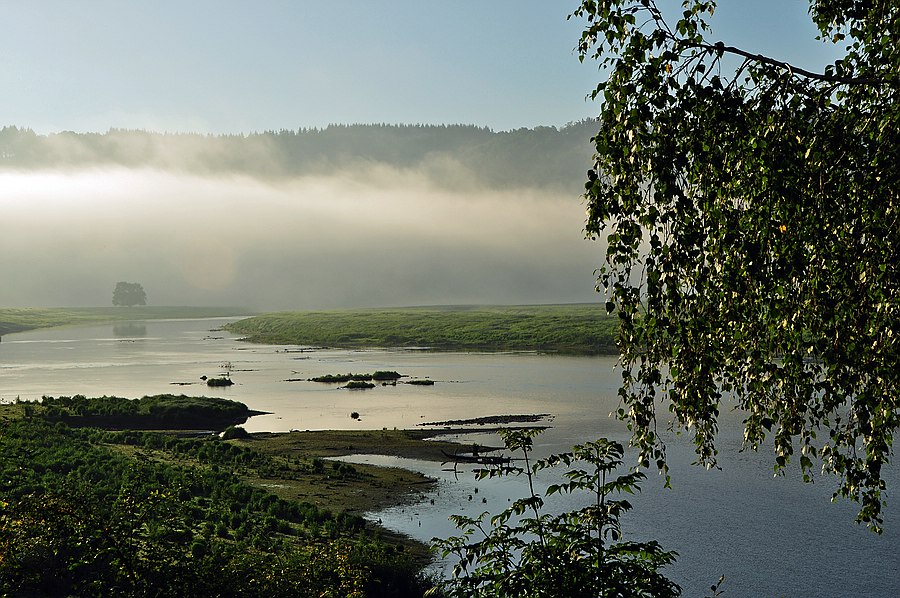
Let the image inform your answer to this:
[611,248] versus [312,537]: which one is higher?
[611,248]

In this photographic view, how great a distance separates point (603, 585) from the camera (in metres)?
8.27

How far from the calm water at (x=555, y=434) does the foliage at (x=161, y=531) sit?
4.42m

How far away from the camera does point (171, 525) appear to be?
13.7m

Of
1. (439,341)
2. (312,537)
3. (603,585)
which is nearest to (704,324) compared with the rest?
(603,585)

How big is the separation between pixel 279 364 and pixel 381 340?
179 feet

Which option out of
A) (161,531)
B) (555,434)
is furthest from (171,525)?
(555,434)

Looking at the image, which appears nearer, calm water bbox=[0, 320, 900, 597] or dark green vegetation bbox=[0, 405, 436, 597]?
dark green vegetation bbox=[0, 405, 436, 597]

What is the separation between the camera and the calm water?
23125 millimetres

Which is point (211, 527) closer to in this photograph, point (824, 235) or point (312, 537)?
point (312, 537)

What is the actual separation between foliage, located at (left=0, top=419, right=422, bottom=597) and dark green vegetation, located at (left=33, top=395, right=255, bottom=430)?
8.24 meters

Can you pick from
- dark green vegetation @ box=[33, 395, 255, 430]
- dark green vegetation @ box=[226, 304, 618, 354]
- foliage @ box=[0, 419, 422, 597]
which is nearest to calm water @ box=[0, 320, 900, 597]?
dark green vegetation @ box=[33, 395, 255, 430]

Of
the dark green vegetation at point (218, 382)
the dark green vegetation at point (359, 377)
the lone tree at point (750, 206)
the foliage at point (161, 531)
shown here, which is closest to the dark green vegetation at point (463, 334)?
the dark green vegetation at point (359, 377)

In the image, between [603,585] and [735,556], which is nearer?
[603,585]

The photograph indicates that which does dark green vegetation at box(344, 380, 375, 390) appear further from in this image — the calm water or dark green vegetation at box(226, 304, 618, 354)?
dark green vegetation at box(226, 304, 618, 354)
